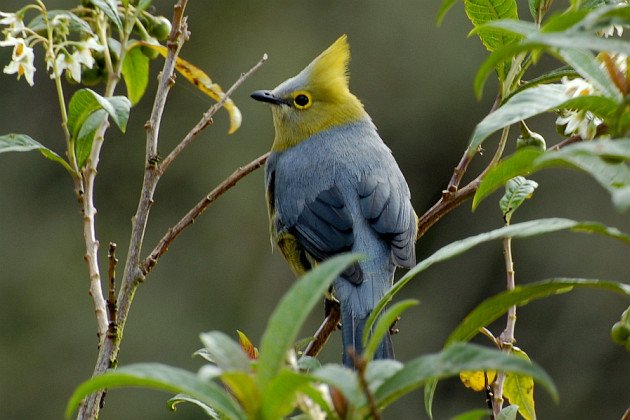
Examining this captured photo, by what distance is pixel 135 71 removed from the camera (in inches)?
117

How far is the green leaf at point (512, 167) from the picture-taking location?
4.66ft

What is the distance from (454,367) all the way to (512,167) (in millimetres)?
394

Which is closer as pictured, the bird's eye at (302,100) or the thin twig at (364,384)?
the thin twig at (364,384)

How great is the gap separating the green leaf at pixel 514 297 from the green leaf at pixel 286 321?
34 centimetres

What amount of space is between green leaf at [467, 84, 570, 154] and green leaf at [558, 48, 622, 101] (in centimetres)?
5

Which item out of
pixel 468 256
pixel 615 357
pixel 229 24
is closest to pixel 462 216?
pixel 468 256

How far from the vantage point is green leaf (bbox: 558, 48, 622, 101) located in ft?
5.05

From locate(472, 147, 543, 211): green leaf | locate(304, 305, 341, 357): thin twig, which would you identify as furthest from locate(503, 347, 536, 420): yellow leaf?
locate(472, 147, 543, 211): green leaf

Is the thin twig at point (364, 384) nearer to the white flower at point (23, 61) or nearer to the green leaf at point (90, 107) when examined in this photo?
the green leaf at point (90, 107)

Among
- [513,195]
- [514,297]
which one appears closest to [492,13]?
[513,195]

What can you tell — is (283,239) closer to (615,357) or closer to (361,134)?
(361,134)

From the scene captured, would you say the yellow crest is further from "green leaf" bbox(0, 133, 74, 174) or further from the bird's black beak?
"green leaf" bbox(0, 133, 74, 174)

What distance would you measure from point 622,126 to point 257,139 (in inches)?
363

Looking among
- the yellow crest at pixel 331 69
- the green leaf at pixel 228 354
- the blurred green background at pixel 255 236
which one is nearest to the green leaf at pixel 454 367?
the green leaf at pixel 228 354
